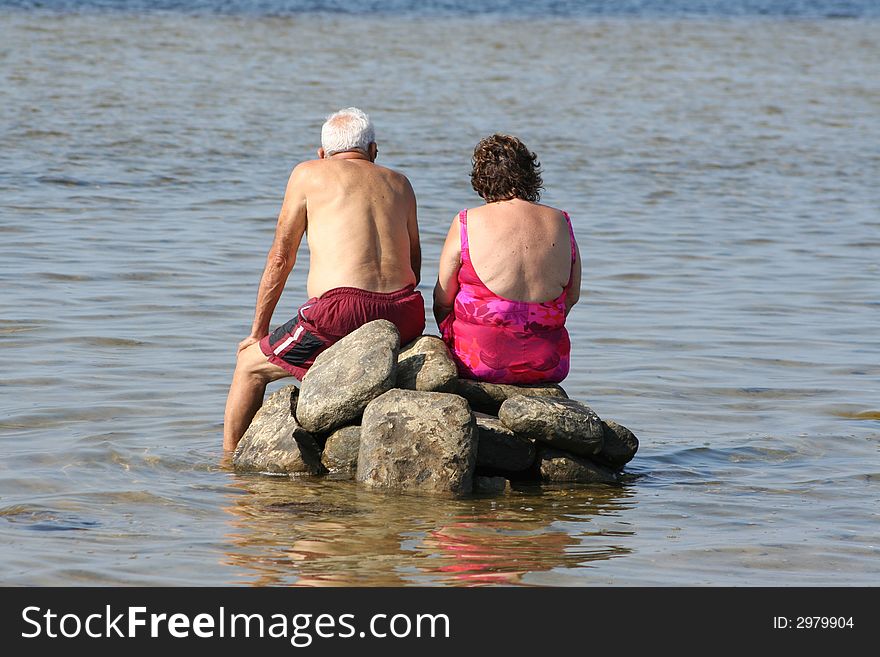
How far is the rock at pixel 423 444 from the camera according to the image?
5.86m

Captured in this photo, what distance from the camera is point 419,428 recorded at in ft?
19.2

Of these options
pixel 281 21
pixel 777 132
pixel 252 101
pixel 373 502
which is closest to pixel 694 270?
pixel 373 502

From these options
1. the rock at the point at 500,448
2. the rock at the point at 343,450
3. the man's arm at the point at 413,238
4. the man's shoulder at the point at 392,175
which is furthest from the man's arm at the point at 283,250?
the rock at the point at 500,448

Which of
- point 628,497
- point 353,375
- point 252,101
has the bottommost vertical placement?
point 628,497

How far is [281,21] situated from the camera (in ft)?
107

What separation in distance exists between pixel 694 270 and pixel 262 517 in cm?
619

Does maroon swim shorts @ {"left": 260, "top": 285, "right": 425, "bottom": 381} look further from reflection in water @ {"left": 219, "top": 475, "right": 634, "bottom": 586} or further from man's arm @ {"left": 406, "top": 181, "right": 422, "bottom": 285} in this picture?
reflection in water @ {"left": 219, "top": 475, "right": 634, "bottom": 586}

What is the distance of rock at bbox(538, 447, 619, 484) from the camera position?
6199mm

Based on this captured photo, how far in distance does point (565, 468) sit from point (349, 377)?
1.02 metres

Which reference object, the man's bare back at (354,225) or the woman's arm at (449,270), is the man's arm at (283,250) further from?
the woman's arm at (449,270)

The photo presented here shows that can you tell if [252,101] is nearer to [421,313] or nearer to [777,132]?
[777,132]

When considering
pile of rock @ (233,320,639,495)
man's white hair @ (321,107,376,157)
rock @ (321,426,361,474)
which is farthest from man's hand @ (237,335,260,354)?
man's white hair @ (321,107,376,157)

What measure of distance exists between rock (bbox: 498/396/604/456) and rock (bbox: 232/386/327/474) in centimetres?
86

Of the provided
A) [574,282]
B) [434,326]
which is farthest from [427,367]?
[434,326]
